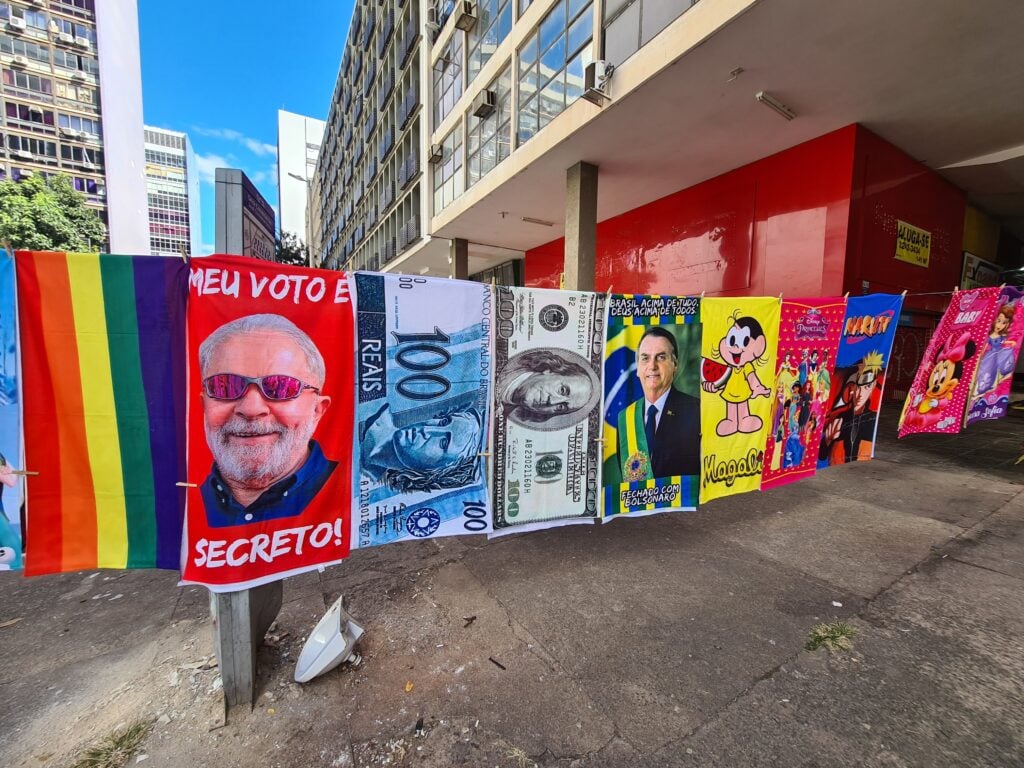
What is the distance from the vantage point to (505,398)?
313 centimetres

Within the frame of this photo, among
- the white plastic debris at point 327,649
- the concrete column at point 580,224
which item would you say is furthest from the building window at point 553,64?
the white plastic debris at point 327,649

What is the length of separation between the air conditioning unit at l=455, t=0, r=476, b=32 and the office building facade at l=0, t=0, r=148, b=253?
53088 mm

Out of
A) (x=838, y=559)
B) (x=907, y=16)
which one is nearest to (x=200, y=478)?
(x=838, y=559)

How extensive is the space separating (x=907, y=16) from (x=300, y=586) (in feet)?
28.3

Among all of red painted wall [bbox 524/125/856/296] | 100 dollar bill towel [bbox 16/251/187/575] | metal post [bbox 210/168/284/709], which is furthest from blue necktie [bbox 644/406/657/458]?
red painted wall [bbox 524/125/856/296]

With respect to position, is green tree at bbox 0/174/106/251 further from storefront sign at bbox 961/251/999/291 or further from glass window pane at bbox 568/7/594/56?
storefront sign at bbox 961/251/999/291

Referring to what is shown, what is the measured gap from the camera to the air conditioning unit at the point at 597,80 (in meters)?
7.15

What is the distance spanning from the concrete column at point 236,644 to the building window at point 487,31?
1361 centimetres

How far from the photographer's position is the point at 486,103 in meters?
12.1

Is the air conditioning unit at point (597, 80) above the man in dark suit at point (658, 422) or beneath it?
above

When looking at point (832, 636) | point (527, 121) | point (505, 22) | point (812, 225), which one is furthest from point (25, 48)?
point (832, 636)

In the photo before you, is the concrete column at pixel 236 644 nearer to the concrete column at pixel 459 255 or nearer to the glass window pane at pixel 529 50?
the glass window pane at pixel 529 50

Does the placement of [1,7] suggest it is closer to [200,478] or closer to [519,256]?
[519,256]

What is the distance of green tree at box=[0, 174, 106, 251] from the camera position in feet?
89.8
